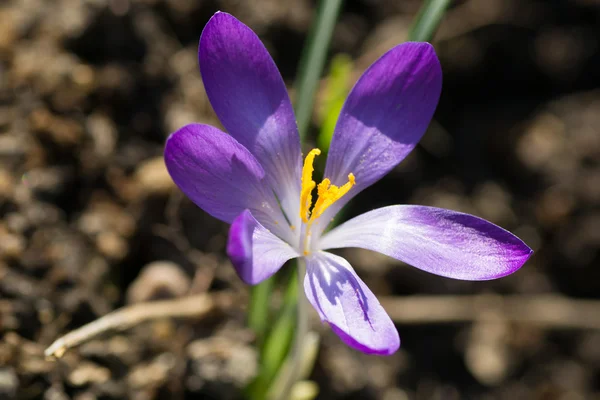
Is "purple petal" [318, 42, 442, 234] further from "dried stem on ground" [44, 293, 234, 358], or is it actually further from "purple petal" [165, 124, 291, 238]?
"dried stem on ground" [44, 293, 234, 358]

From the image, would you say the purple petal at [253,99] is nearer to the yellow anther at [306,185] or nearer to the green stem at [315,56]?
the yellow anther at [306,185]

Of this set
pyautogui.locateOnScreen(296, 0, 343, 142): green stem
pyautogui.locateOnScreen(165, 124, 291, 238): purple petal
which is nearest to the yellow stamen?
pyautogui.locateOnScreen(165, 124, 291, 238): purple petal

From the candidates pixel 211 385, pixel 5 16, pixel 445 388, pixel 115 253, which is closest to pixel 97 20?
pixel 5 16

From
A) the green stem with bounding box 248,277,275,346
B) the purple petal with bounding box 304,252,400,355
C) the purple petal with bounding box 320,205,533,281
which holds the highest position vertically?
the purple petal with bounding box 320,205,533,281

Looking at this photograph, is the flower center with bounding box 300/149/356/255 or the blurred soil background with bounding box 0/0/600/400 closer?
the flower center with bounding box 300/149/356/255

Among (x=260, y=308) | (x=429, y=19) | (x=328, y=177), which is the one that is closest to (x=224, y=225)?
(x=260, y=308)

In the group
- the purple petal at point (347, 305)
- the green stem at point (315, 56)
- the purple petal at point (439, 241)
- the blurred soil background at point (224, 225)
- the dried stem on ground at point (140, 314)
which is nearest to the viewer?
the purple petal at point (347, 305)

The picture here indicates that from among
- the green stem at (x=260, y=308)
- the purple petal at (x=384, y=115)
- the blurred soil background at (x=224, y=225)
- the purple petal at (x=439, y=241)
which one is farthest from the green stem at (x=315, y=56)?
the blurred soil background at (x=224, y=225)

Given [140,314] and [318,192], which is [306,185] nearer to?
[318,192]
